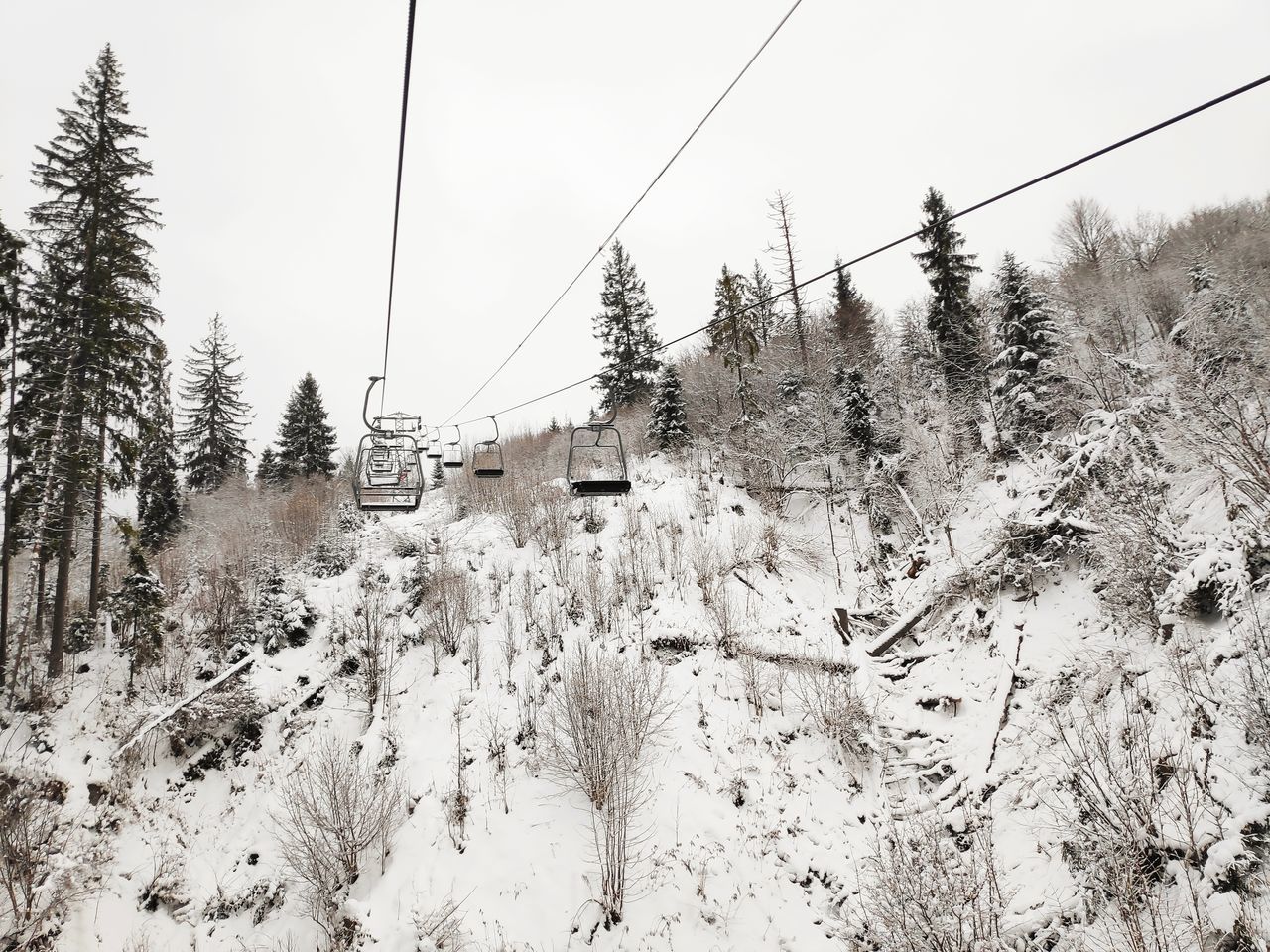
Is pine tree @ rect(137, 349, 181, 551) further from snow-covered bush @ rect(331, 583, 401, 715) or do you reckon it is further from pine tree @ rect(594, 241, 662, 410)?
pine tree @ rect(594, 241, 662, 410)

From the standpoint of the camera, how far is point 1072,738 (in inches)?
260

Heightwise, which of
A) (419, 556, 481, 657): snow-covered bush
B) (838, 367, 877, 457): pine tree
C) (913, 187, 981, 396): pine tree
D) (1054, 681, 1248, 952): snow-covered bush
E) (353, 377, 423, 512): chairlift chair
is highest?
(913, 187, 981, 396): pine tree

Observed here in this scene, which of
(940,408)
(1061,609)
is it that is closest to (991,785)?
(1061,609)

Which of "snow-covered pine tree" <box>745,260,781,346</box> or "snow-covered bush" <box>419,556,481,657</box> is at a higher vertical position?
"snow-covered pine tree" <box>745,260,781,346</box>

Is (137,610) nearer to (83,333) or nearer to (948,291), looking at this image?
(83,333)

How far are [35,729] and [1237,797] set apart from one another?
19.5 meters

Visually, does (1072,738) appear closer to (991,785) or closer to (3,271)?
(991,785)

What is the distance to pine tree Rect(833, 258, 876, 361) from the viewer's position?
2504 centimetres

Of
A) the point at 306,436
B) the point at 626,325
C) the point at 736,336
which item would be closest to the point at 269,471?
the point at 306,436

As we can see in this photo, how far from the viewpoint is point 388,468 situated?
10523mm

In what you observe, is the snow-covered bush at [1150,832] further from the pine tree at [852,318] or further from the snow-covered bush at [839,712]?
the pine tree at [852,318]

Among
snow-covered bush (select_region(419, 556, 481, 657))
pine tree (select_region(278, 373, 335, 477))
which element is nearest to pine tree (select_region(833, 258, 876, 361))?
snow-covered bush (select_region(419, 556, 481, 657))

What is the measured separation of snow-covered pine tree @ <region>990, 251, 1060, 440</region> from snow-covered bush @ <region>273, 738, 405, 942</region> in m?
20.4

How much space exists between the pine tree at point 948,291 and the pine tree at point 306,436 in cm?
3440
